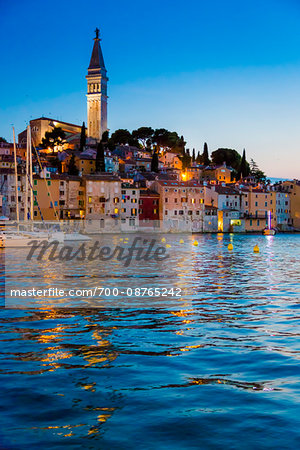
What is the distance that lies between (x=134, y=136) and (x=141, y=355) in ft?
404

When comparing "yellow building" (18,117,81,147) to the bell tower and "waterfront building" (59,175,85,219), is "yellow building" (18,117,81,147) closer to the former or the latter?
the bell tower

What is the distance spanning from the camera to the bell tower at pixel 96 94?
444 ft

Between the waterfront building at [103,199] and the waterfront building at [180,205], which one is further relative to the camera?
the waterfront building at [180,205]

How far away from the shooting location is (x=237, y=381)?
22.1ft

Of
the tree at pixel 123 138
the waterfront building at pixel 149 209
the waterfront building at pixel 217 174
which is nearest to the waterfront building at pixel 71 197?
the waterfront building at pixel 149 209

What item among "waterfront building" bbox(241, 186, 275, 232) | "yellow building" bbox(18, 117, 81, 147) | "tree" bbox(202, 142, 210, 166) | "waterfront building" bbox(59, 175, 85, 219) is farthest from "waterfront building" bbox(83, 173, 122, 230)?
"tree" bbox(202, 142, 210, 166)

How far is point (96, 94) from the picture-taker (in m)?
137

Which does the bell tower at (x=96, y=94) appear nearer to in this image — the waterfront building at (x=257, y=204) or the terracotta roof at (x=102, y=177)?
the waterfront building at (x=257, y=204)

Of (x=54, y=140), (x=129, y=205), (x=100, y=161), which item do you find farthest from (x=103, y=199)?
(x=54, y=140)

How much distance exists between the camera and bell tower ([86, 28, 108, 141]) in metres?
135

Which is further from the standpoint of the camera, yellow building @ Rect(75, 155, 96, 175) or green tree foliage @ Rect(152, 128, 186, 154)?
green tree foliage @ Rect(152, 128, 186, 154)

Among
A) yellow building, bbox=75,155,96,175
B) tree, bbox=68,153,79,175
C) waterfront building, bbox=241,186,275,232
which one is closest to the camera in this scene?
tree, bbox=68,153,79,175

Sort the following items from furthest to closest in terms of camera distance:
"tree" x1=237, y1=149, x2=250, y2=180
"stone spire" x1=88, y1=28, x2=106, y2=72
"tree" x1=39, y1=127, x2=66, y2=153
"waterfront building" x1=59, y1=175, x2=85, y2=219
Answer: "stone spire" x1=88, y1=28, x2=106, y2=72 → "tree" x1=237, y1=149, x2=250, y2=180 → "tree" x1=39, y1=127, x2=66, y2=153 → "waterfront building" x1=59, y1=175, x2=85, y2=219

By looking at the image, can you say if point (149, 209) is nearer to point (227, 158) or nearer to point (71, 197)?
point (71, 197)
